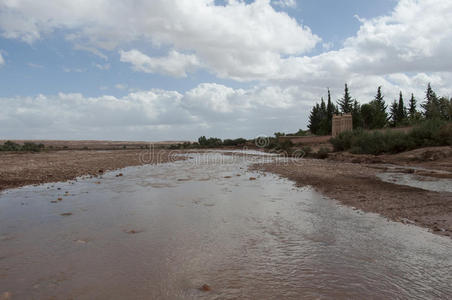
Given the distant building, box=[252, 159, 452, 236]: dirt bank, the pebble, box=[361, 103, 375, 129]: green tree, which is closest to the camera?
the pebble

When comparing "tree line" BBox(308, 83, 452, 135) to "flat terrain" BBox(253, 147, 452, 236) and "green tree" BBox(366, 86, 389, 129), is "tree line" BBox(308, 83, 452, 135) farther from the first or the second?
"flat terrain" BBox(253, 147, 452, 236)

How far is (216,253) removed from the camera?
421cm

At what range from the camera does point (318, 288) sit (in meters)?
3.19

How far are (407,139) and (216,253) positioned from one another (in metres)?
23.7

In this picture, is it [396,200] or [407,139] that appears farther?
[407,139]

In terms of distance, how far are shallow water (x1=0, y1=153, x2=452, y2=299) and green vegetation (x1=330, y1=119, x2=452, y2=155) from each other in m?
18.7

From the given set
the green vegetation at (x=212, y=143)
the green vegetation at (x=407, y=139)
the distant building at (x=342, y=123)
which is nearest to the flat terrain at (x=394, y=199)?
the green vegetation at (x=407, y=139)

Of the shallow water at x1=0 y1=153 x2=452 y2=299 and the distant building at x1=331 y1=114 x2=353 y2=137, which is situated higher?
the distant building at x1=331 y1=114 x2=353 y2=137

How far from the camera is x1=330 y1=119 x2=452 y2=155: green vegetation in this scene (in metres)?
21.0

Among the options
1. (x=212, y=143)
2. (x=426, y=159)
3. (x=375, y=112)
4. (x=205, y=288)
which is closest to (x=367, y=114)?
(x=375, y=112)

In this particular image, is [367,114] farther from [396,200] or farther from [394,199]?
[396,200]

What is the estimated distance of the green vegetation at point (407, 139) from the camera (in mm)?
20992

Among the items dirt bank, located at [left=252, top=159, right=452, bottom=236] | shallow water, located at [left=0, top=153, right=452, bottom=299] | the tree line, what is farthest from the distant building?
shallow water, located at [left=0, top=153, right=452, bottom=299]

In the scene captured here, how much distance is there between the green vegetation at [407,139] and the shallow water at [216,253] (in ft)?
61.3
